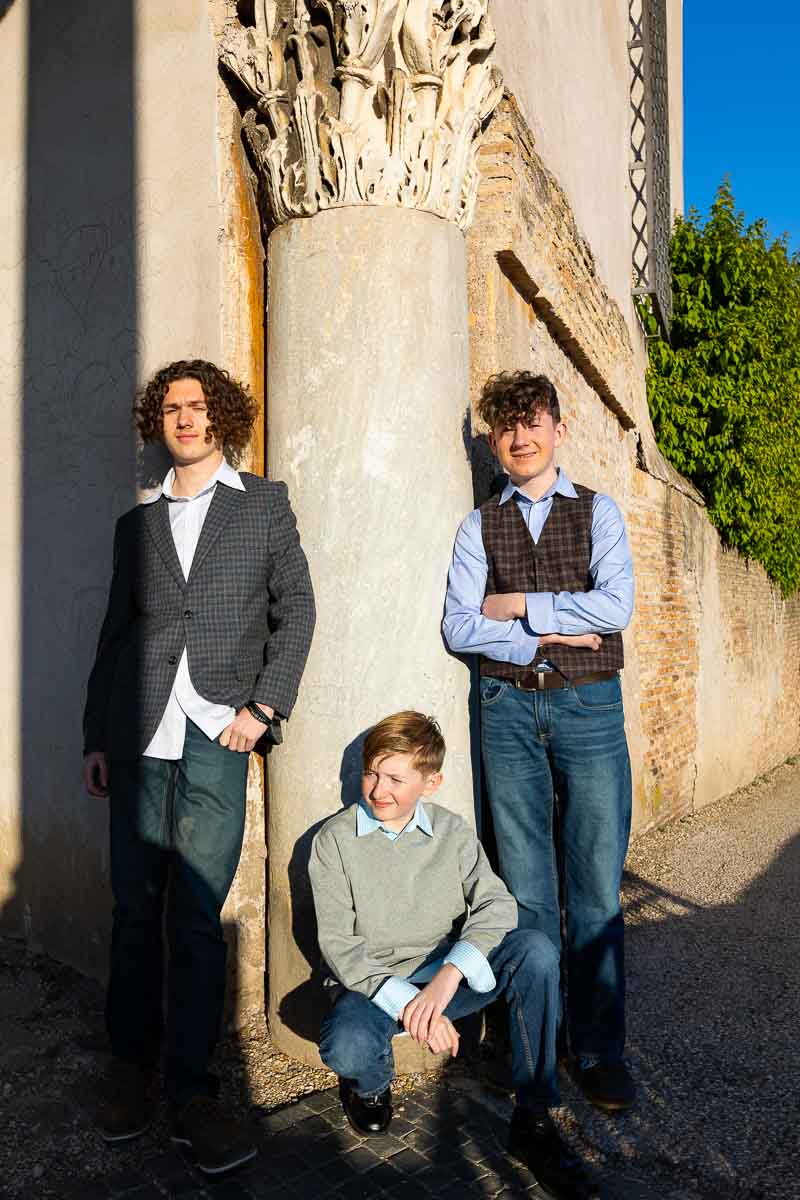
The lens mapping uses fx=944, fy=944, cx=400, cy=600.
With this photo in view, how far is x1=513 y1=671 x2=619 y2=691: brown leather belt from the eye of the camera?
9.48ft

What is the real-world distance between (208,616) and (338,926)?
37.6 inches

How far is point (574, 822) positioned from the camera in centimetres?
290

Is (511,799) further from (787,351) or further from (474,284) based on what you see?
(787,351)

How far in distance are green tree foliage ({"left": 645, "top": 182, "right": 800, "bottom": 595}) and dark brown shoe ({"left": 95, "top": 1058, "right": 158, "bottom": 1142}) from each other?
29.7ft

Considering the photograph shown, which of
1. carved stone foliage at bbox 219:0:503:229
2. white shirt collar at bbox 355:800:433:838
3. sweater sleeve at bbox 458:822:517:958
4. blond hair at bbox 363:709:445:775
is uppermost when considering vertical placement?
carved stone foliage at bbox 219:0:503:229

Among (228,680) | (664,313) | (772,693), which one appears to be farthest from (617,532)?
(772,693)

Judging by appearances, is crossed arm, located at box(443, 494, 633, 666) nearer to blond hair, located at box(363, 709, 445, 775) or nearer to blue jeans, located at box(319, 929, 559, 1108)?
blond hair, located at box(363, 709, 445, 775)

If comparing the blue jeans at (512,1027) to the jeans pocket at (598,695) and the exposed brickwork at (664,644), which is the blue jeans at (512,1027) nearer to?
the jeans pocket at (598,695)

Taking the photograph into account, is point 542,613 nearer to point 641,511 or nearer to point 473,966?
point 473,966

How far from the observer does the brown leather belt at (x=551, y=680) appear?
2.89 m

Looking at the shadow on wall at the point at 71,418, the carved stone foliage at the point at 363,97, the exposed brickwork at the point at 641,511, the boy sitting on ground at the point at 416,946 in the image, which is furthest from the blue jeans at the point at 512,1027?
the carved stone foliage at the point at 363,97

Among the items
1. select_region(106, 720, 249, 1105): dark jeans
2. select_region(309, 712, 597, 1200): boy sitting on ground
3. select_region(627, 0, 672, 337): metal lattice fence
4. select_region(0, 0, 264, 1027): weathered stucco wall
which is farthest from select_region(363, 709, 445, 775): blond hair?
select_region(627, 0, 672, 337): metal lattice fence

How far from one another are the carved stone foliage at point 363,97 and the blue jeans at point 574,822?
1.77 m

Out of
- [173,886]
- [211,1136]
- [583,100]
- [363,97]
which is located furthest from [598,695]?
[583,100]
